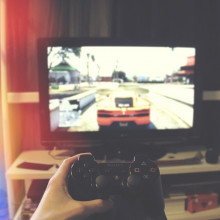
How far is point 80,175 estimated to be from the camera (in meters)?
0.45

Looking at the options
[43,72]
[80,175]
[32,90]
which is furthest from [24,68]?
[80,175]

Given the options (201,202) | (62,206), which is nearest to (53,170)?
(201,202)

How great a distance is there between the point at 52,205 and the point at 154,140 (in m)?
1.19

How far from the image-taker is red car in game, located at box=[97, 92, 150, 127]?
146 cm

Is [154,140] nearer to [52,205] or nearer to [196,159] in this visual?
[196,159]

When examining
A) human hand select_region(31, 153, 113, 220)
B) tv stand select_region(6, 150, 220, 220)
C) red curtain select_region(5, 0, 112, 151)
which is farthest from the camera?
red curtain select_region(5, 0, 112, 151)

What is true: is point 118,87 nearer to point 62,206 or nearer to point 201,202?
point 201,202

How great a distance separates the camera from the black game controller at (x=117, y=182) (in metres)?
0.43

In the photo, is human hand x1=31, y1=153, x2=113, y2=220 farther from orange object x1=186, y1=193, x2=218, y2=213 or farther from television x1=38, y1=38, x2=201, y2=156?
orange object x1=186, y1=193, x2=218, y2=213

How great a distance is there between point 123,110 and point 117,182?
1.02 m

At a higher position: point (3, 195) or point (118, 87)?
point (118, 87)

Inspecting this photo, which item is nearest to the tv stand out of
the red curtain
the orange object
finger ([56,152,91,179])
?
the orange object

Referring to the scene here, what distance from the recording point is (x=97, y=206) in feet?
1.31

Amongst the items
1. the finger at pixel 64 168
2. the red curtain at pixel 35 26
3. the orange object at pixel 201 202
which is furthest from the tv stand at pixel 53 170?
the finger at pixel 64 168
